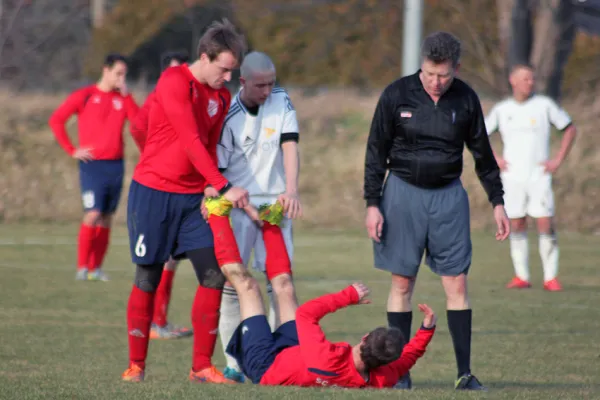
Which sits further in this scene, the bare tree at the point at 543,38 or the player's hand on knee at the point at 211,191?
the bare tree at the point at 543,38

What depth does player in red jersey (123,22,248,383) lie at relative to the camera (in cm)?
678

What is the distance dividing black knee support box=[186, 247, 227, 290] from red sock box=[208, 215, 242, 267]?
0.07m

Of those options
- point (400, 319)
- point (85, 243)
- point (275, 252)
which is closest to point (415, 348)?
point (400, 319)

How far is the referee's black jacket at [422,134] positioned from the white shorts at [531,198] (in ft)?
18.5

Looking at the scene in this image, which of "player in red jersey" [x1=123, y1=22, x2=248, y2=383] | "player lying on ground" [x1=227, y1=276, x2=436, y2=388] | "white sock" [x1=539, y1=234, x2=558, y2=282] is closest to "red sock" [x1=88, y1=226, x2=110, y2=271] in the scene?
"white sock" [x1=539, y1=234, x2=558, y2=282]

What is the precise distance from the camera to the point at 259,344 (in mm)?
6691

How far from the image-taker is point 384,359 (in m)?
6.23

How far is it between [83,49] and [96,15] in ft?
5.96

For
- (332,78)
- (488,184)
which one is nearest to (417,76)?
(488,184)

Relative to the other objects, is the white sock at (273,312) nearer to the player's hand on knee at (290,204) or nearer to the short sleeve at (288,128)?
the player's hand on knee at (290,204)

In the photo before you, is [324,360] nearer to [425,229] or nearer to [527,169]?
[425,229]

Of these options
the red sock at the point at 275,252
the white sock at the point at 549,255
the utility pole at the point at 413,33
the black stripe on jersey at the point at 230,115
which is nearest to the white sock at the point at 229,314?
the red sock at the point at 275,252

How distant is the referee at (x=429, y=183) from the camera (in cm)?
688

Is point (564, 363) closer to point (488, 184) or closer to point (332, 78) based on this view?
point (488, 184)
